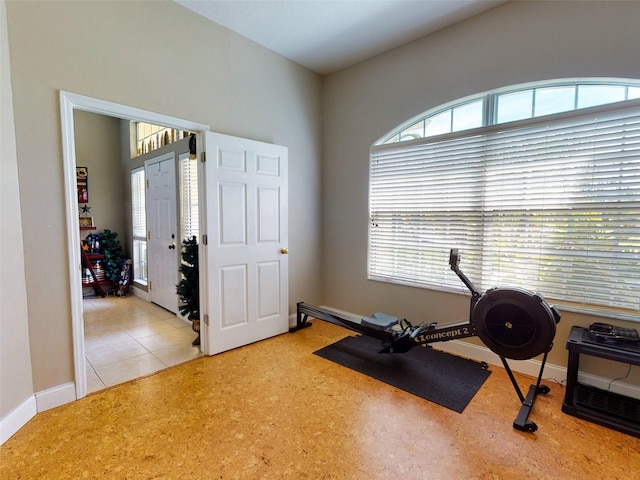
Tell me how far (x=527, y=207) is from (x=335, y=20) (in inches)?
91.6

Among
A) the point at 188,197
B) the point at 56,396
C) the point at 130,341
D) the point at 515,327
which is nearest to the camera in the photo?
the point at 515,327

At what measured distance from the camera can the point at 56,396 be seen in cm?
215

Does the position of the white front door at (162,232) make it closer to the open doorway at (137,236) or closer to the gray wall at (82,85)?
the open doorway at (137,236)

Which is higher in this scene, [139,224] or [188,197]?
[188,197]

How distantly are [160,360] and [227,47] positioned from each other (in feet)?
9.90

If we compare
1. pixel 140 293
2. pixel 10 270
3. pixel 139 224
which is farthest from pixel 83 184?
→ pixel 10 270

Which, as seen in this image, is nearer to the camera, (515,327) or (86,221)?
(515,327)

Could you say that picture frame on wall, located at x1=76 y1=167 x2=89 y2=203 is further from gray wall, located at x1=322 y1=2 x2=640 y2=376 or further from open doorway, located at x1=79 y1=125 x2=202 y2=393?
gray wall, located at x1=322 y1=2 x2=640 y2=376

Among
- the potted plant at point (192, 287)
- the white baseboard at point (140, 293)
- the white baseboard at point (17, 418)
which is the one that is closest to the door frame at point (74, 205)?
the white baseboard at point (17, 418)

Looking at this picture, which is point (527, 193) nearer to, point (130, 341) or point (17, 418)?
point (17, 418)

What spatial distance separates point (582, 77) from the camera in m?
2.27

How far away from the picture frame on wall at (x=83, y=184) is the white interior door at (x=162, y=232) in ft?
4.76

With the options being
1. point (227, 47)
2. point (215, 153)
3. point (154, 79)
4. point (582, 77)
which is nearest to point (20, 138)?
point (154, 79)

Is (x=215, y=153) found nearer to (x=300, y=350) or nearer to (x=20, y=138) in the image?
(x=20, y=138)
